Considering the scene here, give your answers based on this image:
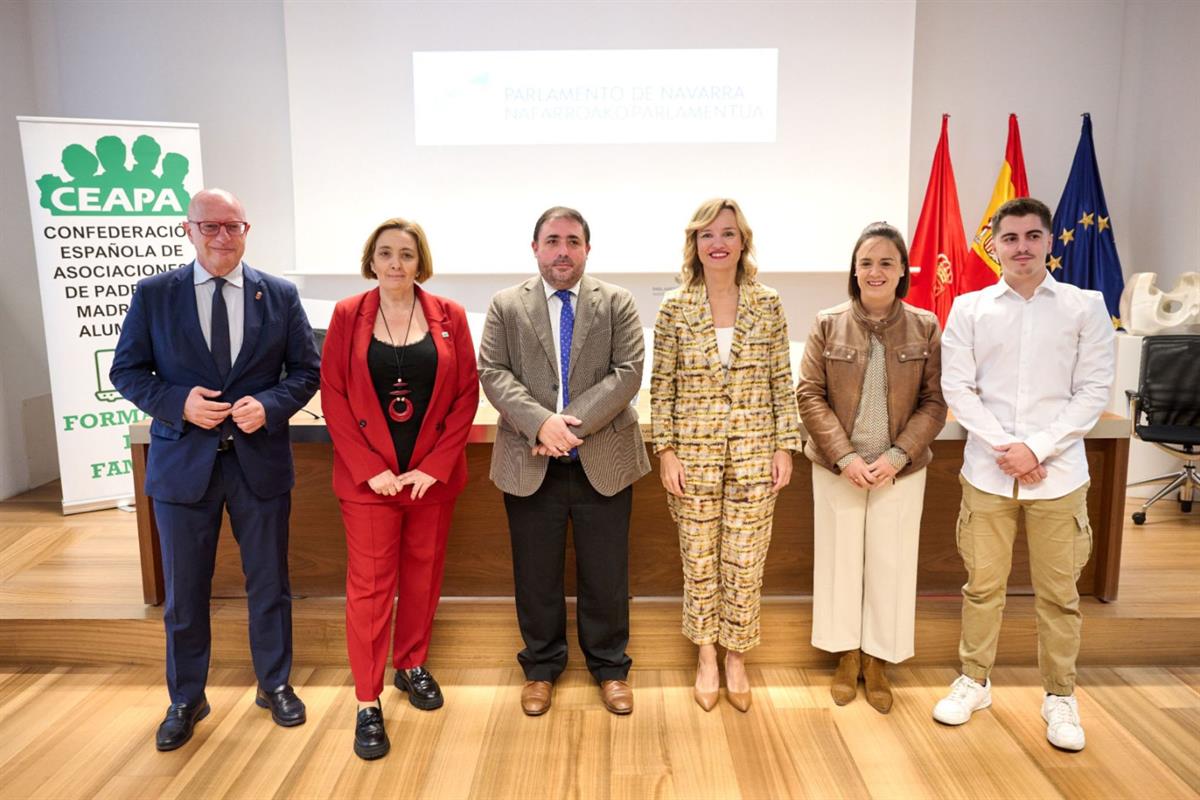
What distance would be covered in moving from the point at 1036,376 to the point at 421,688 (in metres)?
2.14

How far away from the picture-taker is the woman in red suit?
2.51 m

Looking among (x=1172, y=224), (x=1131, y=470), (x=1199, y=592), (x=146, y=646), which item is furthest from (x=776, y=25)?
(x=146, y=646)

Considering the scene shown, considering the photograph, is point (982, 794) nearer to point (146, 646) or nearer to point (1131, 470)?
point (146, 646)

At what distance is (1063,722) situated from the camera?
2.58m

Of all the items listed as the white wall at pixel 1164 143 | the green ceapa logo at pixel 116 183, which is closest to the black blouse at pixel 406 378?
the green ceapa logo at pixel 116 183

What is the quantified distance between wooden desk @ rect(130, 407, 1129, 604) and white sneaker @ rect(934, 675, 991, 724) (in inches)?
22.0

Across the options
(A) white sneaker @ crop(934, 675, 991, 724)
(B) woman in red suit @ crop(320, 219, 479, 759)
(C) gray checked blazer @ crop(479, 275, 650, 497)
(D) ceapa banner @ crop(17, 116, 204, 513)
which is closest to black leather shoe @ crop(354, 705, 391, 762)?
(B) woman in red suit @ crop(320, 219, 479, 759)

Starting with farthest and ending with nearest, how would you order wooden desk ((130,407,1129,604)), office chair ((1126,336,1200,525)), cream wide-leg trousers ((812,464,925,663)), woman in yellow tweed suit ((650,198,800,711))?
office chair ((1126,336,1200,525)) < wooden desk ((130,407,1129,604)) < cream wide-leg trousers ((812,464,925,663)) < woman in yellow tweed suit ((650,198,800,711))

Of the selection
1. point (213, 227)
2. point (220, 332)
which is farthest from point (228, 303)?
point (213, 227)

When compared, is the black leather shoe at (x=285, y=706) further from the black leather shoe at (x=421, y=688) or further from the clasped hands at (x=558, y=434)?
the clasped hands at (x=558, y=434)

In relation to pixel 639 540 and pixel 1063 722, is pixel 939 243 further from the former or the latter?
pixel 1063 722

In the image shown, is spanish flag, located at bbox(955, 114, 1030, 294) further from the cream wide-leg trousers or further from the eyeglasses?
the eyeglasses

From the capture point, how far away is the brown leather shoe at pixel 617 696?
275cm

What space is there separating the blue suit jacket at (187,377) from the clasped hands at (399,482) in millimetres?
356
